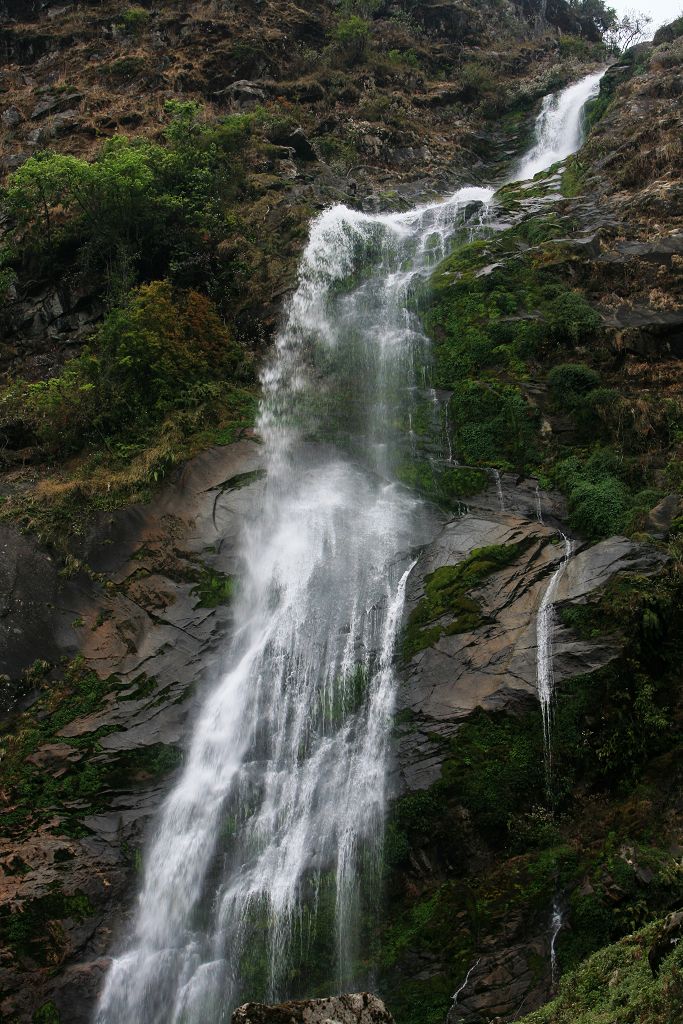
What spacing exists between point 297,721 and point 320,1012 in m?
6.93

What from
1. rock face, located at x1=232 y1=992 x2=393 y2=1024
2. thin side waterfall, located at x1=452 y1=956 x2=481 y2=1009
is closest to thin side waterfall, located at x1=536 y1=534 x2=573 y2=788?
thin side waterfall, located at x1=452 y1=956 x2=481 y2=1009

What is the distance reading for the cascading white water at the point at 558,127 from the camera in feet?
94.9

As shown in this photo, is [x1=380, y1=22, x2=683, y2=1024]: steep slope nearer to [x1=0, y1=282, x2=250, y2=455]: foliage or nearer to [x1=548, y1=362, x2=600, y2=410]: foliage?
[x1=548, y1=362, x2=600, y2=410]: foliage

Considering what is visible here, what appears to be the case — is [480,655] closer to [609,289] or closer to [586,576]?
[586,576]

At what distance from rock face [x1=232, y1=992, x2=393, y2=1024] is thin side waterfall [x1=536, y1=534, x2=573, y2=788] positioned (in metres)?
5.33

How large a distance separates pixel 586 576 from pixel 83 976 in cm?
921

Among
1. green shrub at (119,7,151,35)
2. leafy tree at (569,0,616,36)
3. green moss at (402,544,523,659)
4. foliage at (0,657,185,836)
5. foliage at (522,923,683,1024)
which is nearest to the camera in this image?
foliage at (522,923,683,1024)

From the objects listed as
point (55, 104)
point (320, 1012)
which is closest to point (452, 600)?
point (320, 1012)

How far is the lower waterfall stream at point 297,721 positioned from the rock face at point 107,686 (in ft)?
1.35

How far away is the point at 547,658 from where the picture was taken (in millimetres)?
10789

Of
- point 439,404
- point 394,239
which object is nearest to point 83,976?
point 439,404

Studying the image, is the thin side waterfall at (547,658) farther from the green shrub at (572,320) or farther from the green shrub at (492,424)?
the green shrub at (572,320)

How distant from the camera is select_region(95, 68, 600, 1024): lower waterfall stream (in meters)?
10.2

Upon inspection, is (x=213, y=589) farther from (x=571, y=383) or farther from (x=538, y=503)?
(x=571, y=383)
